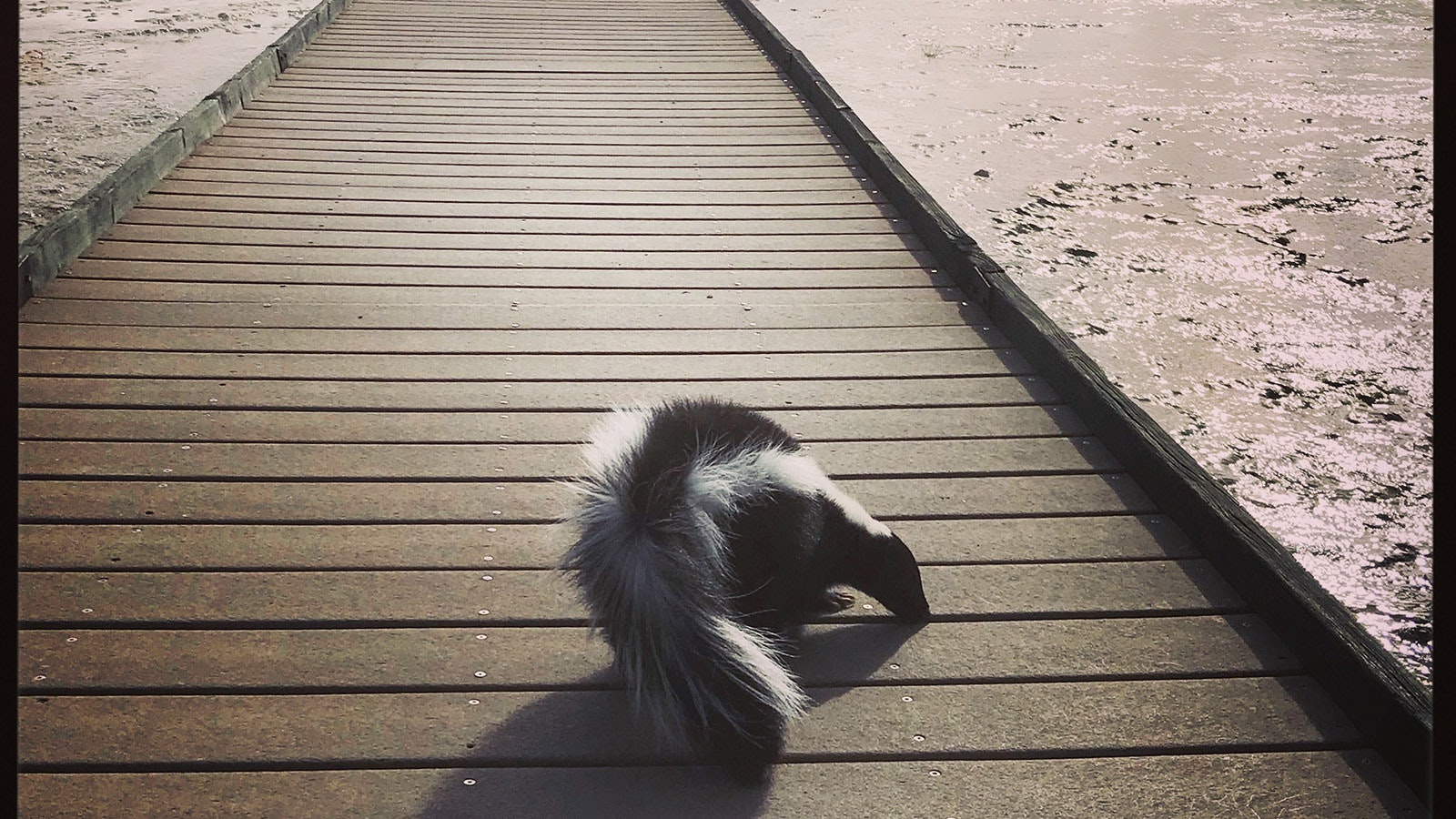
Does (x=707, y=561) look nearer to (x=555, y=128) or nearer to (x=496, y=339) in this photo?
(x=496, y=339)

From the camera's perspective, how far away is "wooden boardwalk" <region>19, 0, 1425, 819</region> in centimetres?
181

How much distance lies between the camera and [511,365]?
10.7ft

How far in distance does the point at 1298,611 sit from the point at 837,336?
163 centimetres

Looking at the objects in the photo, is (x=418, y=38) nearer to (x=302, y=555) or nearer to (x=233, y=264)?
(x=233, y=264)

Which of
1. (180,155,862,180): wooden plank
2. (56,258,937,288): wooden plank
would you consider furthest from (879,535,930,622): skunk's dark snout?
(180,155,862,180): wooden plank

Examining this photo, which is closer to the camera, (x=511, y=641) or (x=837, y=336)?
(x=511, y=641)

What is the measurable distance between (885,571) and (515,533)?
2.50ft

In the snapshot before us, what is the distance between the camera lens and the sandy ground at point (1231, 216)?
11.8 ft

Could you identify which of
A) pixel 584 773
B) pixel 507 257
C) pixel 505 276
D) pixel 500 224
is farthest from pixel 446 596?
A: pixel 500 224

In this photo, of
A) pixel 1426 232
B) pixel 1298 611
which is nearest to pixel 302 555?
pixel 1298 611

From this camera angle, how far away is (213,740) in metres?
1.84

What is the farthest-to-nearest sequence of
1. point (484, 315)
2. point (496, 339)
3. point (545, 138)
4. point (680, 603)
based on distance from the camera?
point (545, 138) < point (484, 315) < point (496, 339) < point (680, 603)

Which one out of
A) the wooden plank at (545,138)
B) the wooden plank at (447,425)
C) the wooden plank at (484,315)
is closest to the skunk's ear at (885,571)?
the wooden plank at (447,425)

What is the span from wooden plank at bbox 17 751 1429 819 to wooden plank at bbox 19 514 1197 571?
0.59 meters
